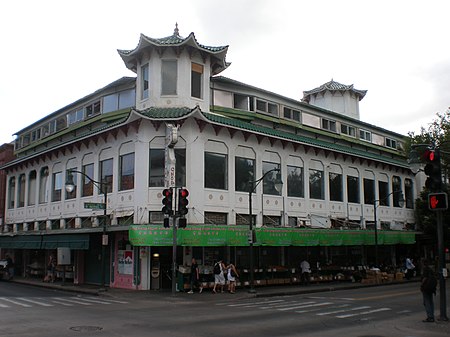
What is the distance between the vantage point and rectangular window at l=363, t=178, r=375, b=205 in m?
41.2

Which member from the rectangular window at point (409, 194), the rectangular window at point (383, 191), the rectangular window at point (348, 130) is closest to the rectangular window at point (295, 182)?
the rectangular window at point (348, 130)

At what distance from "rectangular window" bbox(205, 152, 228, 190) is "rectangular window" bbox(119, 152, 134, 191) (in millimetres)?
4483

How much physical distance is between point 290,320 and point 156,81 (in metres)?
18.4

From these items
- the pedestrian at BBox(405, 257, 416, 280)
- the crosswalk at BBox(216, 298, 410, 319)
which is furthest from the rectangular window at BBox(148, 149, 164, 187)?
the pedestrian at BBox(405, 257, 416, 280)

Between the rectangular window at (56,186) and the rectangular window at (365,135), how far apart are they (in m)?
26.3

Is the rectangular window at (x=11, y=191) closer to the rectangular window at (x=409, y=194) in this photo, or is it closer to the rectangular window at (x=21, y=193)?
the rectangular window at (x=21, y=193)

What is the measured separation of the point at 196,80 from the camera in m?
30.3

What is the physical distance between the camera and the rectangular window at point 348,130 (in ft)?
139

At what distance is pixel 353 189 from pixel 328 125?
229 inches

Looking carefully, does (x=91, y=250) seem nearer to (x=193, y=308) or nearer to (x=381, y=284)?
(x=193, y=308)

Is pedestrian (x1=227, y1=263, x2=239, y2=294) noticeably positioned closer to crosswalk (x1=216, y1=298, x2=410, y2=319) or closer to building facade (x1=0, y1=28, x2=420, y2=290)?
building facade (x1=0, y1=28, x2=420, y2=290)

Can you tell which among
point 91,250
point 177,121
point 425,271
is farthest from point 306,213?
point 425,271

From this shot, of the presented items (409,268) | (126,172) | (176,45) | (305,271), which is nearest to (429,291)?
(305,271)

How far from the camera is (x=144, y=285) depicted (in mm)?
26859
